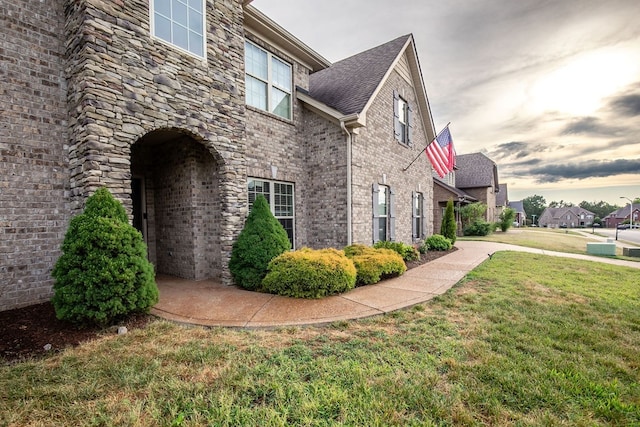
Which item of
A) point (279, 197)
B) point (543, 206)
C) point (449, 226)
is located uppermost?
point (543, 206)

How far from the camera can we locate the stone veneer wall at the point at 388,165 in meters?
8.82

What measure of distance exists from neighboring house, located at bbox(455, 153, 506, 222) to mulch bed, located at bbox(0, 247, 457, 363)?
3145 cm

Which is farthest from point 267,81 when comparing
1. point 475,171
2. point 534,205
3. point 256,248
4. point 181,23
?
point 534,205

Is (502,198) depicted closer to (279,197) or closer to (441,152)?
(441,152)

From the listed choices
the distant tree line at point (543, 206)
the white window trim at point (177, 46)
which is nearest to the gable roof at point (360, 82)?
the white window trim at point (177, 46)

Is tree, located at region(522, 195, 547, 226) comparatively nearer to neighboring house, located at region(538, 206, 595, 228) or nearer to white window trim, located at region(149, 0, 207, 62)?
neighboring house, located at region(538, 206, 595, 228)

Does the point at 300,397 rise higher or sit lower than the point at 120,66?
lower

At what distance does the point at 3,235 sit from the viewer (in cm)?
439

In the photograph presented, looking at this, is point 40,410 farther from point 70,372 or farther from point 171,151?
point 171,151

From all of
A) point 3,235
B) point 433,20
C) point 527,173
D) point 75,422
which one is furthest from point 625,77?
point 527,173

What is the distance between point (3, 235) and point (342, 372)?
573 cm

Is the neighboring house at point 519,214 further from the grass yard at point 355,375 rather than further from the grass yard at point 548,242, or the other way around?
the grass yard at point 355,375

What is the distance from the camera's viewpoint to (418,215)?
13414 millimetres

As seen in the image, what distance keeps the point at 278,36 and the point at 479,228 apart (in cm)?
2106
